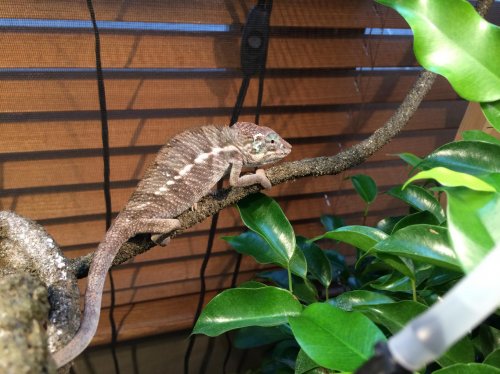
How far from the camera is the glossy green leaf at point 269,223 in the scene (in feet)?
2.79

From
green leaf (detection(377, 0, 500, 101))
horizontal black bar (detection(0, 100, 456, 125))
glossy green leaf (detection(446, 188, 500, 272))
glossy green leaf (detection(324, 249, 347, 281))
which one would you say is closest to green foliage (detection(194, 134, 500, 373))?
glossy green leaf (detection(446, 188, 500, 272))

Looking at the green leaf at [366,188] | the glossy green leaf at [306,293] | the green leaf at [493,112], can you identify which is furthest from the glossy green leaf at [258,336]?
the green leaf at [493,112]

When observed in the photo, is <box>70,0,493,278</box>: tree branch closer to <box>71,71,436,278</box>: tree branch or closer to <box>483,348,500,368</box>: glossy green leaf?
<box>71,71,436,278</box>: tree branch

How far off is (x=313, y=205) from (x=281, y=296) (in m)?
1.01

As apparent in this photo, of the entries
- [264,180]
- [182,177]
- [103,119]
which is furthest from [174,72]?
[264,180]

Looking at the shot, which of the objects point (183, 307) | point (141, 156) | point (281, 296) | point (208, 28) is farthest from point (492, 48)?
point (183, 307)

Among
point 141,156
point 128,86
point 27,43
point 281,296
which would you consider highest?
point 27,43

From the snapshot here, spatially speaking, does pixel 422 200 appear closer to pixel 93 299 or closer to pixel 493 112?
pixel 493 112

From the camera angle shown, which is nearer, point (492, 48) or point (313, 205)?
point (492, 48)

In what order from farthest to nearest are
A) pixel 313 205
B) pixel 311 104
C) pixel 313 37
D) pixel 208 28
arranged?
pixel 313 205 < pixel 311 104 < pixel 313 37 < pixel 208 28

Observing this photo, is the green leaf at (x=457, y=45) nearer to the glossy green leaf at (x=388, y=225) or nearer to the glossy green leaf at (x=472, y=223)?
the glossy green leaf at (x=472, y=223)

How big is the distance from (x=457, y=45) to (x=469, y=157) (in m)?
0.21

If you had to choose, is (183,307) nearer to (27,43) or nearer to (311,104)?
(311,104)

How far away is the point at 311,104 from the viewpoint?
1.41 m
